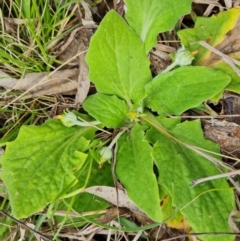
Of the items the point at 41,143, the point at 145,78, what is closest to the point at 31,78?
the point at 41,143

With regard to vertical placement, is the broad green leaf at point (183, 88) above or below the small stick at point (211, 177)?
above

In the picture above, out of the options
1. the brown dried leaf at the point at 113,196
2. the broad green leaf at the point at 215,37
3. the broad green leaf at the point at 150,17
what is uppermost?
the broad green leaf at the point at 150,17

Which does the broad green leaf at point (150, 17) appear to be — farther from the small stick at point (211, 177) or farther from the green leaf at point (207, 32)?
the small stick at point (211, 177)

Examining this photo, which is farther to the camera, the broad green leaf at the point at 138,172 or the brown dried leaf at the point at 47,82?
the brown dried leaf at the point at 47,82

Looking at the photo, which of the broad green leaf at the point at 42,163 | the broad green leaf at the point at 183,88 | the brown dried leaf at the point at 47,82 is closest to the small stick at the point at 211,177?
the broad green leaf at the point at 183,88

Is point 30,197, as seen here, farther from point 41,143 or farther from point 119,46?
point 119,46
